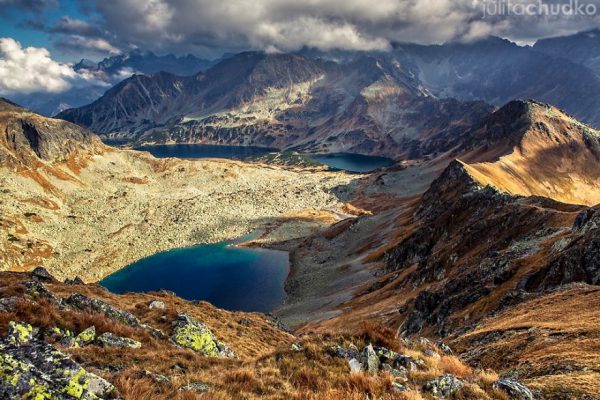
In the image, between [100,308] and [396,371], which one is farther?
[100,308]

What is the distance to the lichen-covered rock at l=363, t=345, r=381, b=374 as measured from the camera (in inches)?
570

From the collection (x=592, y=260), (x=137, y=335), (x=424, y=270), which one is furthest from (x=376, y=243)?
(x=137, y=335)

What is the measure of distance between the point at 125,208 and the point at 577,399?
164806 mm

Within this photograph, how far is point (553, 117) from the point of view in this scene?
652 ft

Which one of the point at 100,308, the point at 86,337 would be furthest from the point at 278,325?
the point at 86,337

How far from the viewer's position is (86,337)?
20.1 meters

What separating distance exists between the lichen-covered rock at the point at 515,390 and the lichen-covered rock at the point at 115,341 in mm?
16637

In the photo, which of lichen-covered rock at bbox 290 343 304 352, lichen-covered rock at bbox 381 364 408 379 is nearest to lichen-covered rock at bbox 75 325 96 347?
lichen-covered rock at bbox 290 343 304 352

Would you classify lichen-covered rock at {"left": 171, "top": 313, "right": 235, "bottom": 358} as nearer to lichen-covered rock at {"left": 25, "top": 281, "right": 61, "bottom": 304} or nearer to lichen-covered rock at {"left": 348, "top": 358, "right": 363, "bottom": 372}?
lichen-covered rock at {"left": 25, "top": 281, "right": 61, "bottom": 304}

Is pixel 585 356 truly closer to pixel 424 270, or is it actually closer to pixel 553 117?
pixel 424 270

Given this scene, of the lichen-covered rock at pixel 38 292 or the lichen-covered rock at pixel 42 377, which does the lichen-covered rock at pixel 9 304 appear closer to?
the lichen-covered rock at pixel 38 292

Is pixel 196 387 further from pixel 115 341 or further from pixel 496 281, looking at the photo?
pixel 496 281

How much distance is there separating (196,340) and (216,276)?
289 ft

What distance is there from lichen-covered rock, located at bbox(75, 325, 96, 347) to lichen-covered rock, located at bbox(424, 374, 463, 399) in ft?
52.9
